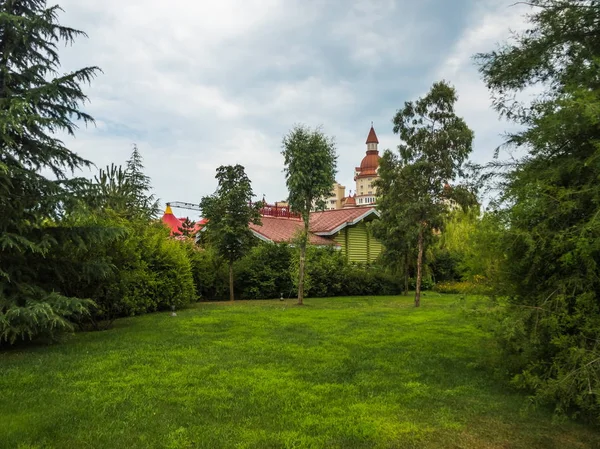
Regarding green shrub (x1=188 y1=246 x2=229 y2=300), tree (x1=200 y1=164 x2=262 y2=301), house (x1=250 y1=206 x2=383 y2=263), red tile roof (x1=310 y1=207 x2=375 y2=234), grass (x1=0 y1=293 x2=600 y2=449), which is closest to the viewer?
grass (x1=0 y1=293 x2=600 y2=449)

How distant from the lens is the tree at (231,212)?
15.1m

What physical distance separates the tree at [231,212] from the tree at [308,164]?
1790 mm

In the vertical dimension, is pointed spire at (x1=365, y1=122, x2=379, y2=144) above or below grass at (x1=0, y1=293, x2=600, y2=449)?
above

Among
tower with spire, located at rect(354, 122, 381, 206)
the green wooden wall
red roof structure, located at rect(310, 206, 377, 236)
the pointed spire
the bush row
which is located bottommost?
the bush row

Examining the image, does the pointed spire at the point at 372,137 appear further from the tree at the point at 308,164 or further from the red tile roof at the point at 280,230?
the tree at the point at 308,164

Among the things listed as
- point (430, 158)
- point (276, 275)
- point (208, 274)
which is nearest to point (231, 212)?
point (208, 274)

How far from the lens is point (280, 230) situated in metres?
23.8

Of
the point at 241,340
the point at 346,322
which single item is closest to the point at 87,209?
the point at 241,340

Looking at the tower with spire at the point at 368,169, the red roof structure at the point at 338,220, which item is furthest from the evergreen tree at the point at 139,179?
the tower with spire at the point at 368,169

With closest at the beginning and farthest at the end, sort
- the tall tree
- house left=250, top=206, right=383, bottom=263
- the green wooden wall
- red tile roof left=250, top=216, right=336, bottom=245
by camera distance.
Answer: the tall tree
red tile roof left=250, top=216, right=336, bottom=245
house left=250, top=206, right=383, bottom=263
the green wooden wall

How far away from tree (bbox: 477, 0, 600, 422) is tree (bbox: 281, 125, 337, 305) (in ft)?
30.8

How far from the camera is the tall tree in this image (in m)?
6.19

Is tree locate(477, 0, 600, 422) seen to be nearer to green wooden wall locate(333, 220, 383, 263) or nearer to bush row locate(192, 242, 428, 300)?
bush row locate(192, 242, 428, 300)

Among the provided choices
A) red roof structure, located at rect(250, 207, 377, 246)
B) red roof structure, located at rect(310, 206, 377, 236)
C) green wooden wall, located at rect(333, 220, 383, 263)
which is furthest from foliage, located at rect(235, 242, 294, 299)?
green wooden wall, located at rect(333, 220, 383, 263)
